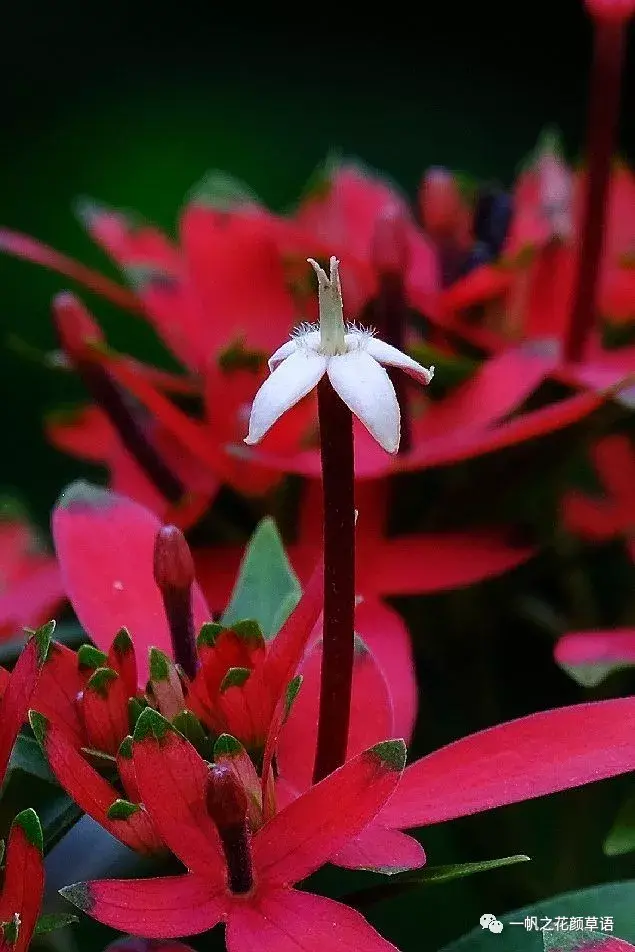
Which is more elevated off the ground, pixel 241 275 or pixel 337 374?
pixel 241 275

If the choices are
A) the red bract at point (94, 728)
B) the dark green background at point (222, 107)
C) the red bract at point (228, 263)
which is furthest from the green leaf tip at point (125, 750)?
the dark green background at point (222, 107)

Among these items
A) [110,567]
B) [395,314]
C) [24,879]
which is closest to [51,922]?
[24,879]

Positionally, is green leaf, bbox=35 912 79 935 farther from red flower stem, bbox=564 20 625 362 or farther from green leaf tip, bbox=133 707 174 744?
red flower stem, bbox=564 20 625 362

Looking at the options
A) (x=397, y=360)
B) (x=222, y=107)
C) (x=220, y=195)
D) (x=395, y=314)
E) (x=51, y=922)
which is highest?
(x=222, y=107)

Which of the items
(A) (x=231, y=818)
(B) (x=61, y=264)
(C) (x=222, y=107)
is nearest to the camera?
(A) (x=231, y=818)

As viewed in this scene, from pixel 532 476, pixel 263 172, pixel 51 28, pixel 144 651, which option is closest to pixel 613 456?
pixel 532 476

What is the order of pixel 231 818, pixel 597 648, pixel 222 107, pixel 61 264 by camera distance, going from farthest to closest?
pixel 222 107
pixel 61 264
pixel 597 648
pixel 231 818

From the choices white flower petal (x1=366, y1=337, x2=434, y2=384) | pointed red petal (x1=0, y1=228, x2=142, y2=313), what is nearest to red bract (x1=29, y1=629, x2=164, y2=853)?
white flower petal (x1=366, y1=337, x2=434, y2=384)

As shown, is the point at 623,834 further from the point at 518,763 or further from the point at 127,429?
the point at 127,429
